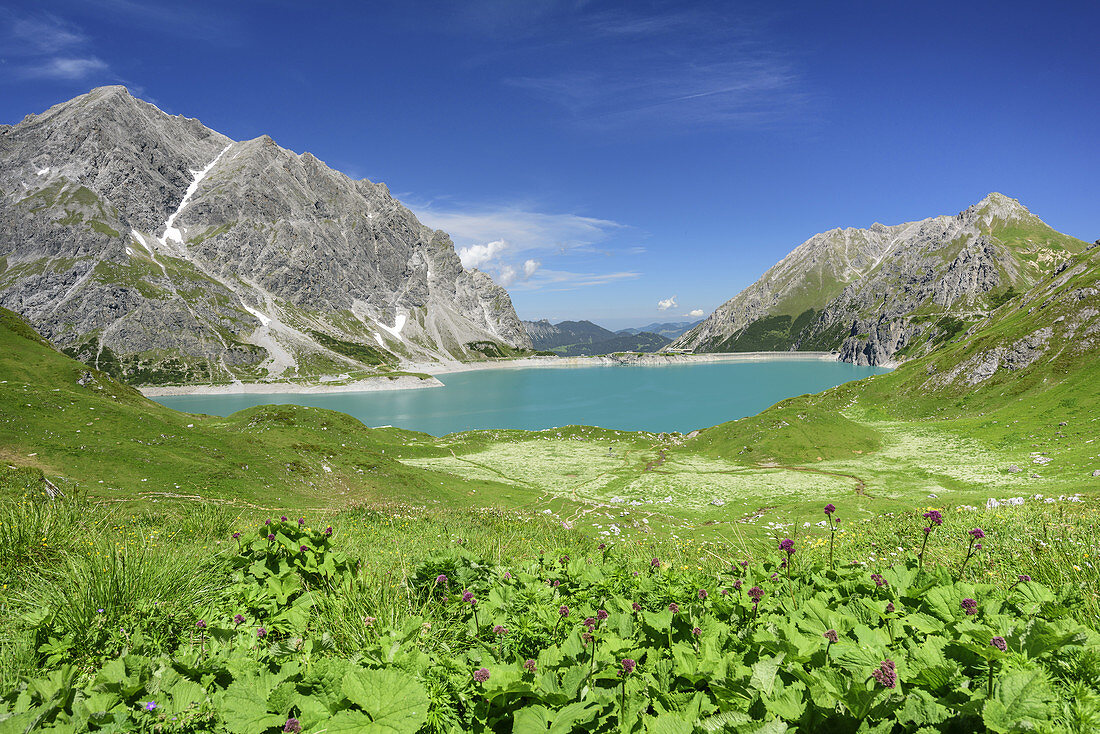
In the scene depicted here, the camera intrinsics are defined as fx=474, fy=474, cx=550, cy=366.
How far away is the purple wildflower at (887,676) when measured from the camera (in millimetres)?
2842

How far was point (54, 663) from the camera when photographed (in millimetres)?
4156

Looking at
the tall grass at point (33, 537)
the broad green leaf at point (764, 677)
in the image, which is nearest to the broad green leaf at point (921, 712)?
the broad green leaf at point (764, 677)

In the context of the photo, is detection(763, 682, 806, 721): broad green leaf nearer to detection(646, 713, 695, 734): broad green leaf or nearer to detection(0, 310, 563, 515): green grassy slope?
detection(646, 713, 695, 734): broad green leaf

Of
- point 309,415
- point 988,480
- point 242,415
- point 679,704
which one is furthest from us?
point 242,415

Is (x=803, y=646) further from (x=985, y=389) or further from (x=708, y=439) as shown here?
(x=985, y=389)

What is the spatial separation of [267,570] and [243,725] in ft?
11.3

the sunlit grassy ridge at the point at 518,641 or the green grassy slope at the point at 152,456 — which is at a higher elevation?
the sunlit grassy ridge at the point at 518,641

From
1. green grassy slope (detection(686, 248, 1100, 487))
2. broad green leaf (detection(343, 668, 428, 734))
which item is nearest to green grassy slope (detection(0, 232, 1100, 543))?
green grassy slope (detection(686, 248, 1100, 487))

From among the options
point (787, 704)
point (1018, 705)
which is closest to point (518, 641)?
point (787, 704)

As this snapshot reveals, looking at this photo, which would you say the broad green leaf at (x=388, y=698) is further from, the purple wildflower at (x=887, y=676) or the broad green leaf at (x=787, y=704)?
the purple wildflower at (x=887, y=676)

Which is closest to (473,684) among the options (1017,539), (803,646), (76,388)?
(803,646)

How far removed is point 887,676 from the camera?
2.89 m

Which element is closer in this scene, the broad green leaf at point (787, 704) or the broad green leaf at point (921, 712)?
the broad green leaf at point (921, 712)

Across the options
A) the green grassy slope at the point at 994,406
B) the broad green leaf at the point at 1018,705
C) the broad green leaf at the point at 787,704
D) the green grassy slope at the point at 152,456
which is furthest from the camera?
the green grassy slope at the point at 994,406
